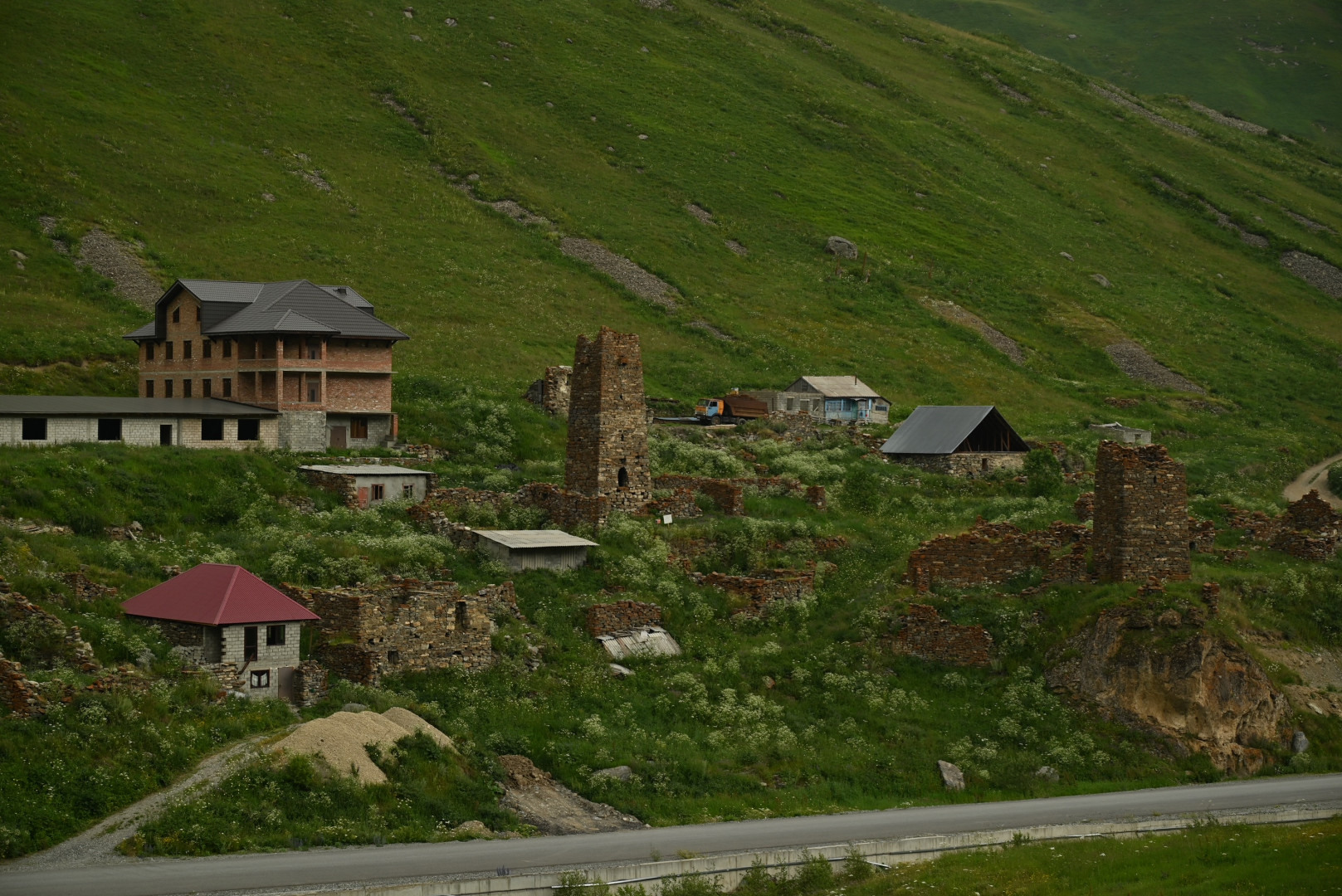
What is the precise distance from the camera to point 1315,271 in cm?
14950

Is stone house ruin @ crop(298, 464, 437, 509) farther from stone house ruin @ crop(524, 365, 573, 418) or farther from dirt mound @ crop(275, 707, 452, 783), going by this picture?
stone house ruin @ crop(524, 365, 573, 418)

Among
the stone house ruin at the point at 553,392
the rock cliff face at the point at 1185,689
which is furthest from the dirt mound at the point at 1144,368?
the rock cliff face at the point at 1185,689

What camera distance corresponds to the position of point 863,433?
7725 centimetres

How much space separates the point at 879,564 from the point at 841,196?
91441 mm

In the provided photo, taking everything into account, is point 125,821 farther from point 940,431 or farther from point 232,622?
point 940,431

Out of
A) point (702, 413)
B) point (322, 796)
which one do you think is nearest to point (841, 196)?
point (702, 413)

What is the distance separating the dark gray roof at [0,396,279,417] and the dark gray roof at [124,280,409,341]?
11.7ft

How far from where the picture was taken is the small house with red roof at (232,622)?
3341 centimetres

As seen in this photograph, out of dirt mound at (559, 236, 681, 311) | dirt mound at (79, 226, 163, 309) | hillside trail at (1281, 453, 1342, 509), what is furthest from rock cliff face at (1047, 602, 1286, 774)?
dirt mound at (559, 236, 681, 311)

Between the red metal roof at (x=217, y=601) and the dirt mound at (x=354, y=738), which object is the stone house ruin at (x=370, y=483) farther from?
the dirt mound at (x=354, y=738)

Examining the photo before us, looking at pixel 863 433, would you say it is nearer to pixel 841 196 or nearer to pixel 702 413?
pixel 702 413

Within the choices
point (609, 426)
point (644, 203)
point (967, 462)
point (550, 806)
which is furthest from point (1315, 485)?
point (644, 203)

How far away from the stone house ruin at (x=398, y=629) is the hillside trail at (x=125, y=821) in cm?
520

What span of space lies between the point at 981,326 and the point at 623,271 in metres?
27.2
